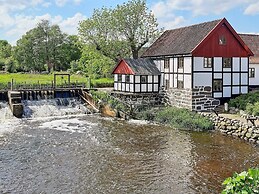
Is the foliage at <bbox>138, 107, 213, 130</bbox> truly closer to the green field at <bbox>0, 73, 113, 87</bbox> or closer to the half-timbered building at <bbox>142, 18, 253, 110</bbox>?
the half-timbered building at <bbox>142, 18, 253, 110</bbox>

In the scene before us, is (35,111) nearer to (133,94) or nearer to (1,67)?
(133,94)

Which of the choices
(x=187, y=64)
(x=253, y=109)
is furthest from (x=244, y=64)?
(x=253, y=109)

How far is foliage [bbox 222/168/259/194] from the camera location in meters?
5.68

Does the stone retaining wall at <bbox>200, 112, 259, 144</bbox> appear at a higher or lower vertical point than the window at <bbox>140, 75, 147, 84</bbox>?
lower

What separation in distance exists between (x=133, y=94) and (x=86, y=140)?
34.9 ft

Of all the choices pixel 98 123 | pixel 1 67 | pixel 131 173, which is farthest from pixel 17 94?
pixel 1 67

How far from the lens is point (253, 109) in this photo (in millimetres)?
24078

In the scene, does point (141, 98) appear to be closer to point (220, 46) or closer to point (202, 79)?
point (202, 79)

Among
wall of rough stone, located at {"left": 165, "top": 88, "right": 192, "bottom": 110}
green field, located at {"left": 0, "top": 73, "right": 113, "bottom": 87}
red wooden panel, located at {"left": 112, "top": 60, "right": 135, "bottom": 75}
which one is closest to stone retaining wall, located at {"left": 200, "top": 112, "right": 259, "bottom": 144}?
wall of rough stone, located at {"left": 165, "top": 88, "right": 192, "bottom": 110}

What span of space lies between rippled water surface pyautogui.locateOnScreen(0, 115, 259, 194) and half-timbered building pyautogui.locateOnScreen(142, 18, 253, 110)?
5053 millimetres

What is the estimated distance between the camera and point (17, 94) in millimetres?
28891

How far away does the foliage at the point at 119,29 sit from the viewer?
120ft

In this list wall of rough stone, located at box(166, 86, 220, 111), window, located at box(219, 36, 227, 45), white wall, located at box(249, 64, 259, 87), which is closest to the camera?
wall of rough stone, located at box(166, 86, 220, 111)

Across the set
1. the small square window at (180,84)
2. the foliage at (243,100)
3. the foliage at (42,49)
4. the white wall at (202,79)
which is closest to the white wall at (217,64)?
the white wall at (202,79)
